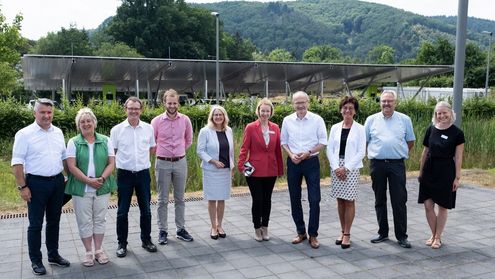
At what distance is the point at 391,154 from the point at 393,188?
40 centimetres

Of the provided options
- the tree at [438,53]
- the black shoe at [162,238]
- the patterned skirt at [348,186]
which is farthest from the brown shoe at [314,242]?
the tree at [438,53]

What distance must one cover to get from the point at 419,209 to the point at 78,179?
4802mm

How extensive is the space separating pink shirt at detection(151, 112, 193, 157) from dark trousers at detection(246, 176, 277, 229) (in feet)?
2.88

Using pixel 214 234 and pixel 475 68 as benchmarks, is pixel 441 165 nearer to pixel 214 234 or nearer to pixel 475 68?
pixel 214 234

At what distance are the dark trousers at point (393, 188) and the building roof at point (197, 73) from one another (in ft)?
68.0

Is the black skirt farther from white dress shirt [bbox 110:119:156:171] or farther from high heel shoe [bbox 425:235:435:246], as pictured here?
white dress shirt [bbox 110:119:156:171]

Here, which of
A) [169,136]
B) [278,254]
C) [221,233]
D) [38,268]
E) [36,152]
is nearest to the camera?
[36,152]

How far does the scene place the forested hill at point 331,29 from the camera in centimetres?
16675

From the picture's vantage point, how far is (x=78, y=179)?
468 centimetres

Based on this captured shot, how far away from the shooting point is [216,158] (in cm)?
564

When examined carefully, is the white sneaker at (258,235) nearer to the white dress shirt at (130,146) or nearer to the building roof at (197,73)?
the white dress shirt at (130,146)

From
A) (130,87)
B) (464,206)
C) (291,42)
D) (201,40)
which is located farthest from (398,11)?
(464,206)

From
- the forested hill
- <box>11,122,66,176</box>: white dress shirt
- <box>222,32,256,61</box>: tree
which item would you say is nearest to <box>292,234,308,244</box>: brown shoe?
<box>11,122,66,176</box>: white dress shirt

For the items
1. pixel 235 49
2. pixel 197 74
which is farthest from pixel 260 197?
pixel 235 49
